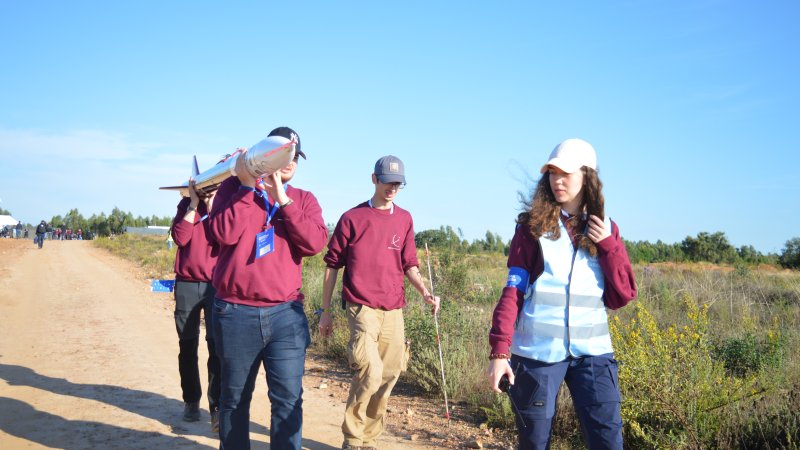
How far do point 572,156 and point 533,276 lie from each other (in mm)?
651

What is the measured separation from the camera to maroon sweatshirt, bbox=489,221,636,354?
10.4ft

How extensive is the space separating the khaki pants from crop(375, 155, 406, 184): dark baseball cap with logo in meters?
1.06

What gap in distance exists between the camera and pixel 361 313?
16.5 feet

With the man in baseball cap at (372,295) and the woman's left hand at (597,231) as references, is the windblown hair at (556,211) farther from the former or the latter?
the man in baseball cap at (372,295)

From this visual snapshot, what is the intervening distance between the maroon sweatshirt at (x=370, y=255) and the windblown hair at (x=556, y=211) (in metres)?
1.98

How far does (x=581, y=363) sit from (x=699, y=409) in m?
2.01

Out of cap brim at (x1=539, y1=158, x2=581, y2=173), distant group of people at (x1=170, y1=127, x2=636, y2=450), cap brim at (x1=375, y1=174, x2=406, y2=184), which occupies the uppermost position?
cap brim at (x1=375, y1=174, x2=406, y2=184)

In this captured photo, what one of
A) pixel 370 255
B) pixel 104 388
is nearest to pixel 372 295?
pixel 370 255

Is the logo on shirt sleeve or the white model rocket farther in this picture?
the white model rocket

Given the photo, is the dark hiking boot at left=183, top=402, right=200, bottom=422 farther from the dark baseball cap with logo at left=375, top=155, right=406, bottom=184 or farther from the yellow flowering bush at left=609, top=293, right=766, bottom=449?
the yellow flowering bush at left=609, top=293, right=766, bottom=449

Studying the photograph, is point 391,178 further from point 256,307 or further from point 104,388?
point 104,388

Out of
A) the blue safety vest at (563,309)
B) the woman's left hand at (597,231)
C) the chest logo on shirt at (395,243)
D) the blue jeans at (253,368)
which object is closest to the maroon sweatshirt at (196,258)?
the chest logo on shirt at (395,243)

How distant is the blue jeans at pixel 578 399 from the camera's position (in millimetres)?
3096

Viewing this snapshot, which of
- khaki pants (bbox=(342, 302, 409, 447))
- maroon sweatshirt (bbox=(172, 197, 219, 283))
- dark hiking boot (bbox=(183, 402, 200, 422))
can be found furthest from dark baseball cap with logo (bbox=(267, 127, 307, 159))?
dark hiking boot (bbox=(183, 402, 200, 422))
